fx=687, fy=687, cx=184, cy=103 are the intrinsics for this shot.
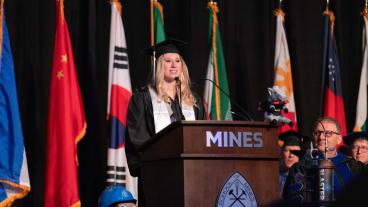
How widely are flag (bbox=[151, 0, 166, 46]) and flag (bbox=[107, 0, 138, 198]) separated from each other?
33 cm

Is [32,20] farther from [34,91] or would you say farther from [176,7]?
[176,7]

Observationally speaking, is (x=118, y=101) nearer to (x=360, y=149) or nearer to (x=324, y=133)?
(x=360, y=149)

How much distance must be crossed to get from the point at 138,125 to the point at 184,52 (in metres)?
3.37

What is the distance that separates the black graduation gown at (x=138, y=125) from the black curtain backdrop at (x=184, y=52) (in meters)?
2.53

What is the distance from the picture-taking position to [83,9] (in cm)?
700

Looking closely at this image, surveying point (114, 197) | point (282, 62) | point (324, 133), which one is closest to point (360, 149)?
point (324, 133)

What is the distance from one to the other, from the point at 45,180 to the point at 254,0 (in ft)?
11.1

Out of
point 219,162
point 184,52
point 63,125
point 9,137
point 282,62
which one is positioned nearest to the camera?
point 219,162

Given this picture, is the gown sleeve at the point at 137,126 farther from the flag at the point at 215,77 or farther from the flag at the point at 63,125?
the flag at the point at 215,77

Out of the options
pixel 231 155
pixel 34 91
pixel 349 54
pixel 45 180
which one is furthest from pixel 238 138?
pixel 349 54

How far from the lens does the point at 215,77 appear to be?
23.7ft

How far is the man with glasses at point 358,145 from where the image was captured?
6031 mm

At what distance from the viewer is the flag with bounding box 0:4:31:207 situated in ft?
18.9

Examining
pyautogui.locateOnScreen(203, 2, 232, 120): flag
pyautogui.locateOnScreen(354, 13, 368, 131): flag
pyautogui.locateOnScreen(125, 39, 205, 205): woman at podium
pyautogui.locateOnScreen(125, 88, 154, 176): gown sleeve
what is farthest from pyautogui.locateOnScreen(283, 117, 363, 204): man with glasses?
pyautogui.locateOnScreen(354, 13, 368, 131): flag
